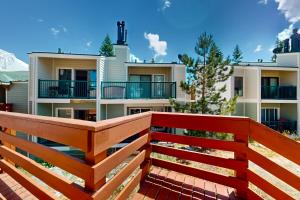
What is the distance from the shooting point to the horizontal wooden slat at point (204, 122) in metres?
2.56

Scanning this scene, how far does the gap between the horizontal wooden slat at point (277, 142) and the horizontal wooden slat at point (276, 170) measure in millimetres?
152

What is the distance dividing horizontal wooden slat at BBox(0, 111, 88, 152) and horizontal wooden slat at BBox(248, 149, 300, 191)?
207 centimetres

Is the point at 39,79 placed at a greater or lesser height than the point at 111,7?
lesser

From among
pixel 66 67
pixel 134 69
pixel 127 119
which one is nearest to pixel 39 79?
pixel 66 67

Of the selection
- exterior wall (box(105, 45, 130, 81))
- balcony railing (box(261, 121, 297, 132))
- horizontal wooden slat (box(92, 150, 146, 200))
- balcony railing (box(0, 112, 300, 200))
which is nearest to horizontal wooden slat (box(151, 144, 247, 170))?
balcony railing (box(0, 112, 300, 200))

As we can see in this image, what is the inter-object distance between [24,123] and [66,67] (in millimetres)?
13980

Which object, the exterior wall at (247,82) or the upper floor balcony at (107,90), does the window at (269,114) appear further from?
the upper floor balcony at (107,90)

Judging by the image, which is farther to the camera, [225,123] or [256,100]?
[256,100]

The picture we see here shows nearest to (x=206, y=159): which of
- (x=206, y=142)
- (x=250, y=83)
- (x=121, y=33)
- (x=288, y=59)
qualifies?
(x=206, y=142)

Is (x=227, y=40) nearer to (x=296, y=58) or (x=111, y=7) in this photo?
(x=296, y=58)

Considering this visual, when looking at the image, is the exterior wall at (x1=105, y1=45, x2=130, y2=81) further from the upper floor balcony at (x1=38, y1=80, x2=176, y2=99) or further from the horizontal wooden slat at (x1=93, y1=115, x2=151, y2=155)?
the horizontal wooden slat at (x1=93, y1=115, x2=151, y2=155)

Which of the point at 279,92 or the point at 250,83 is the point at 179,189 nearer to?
the point at 250,83

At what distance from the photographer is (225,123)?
267 centimetres

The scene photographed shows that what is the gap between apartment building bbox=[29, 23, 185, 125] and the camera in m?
13.2
